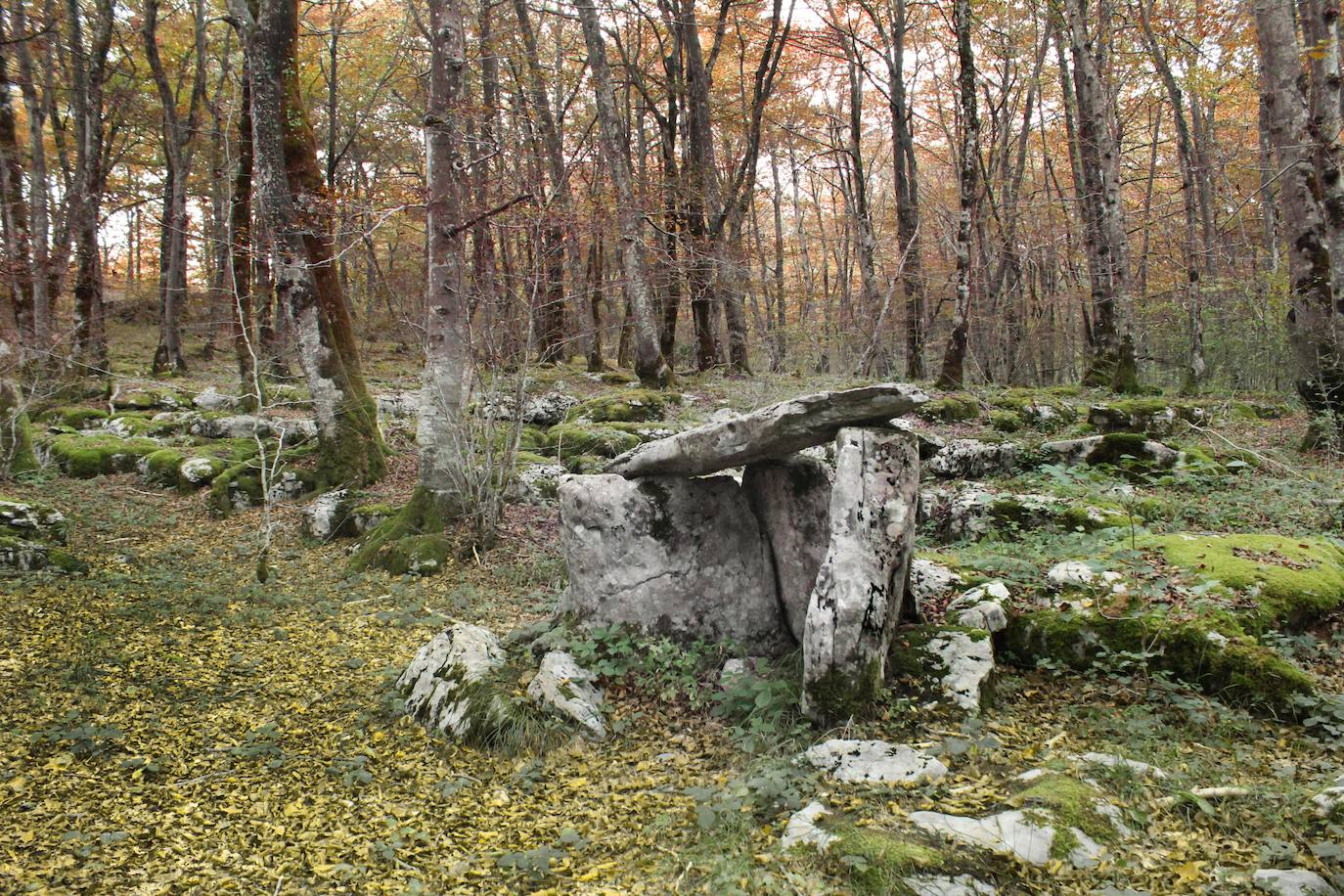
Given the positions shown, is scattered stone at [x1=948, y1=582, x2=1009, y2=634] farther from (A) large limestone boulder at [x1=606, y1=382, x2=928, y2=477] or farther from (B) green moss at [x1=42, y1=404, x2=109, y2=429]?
(B) green moss at [x1=42, y1=404, x2=109, y2=429]

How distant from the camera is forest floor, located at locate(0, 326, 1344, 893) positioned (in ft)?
9.22

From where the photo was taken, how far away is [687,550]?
519cm

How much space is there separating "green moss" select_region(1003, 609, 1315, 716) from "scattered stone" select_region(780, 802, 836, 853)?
205 centimetres

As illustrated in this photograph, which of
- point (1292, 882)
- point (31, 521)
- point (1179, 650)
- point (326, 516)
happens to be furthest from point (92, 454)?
point (1292, 882)

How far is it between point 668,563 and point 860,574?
152 cm

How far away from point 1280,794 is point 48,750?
17.9ft

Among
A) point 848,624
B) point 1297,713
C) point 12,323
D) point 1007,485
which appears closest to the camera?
point 1297,713

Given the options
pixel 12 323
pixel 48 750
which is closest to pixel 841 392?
pixel 48 750

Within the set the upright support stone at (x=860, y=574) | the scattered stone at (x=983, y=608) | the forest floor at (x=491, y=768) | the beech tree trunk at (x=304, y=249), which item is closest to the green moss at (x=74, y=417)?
the beech tree trunk at (x=304, y=249)

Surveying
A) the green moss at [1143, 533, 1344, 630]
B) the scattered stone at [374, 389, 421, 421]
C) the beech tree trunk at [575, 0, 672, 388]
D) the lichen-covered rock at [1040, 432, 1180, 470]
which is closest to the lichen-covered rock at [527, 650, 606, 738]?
the green moss at [1143, 533, 1344, 630]

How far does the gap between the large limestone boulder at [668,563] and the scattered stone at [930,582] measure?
92 centimetres

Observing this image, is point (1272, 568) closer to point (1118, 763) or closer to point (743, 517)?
point (1118, 763)

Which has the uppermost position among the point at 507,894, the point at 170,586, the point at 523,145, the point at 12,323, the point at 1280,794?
the point at 523,145

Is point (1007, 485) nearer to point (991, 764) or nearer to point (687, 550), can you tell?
point (687, 550)
